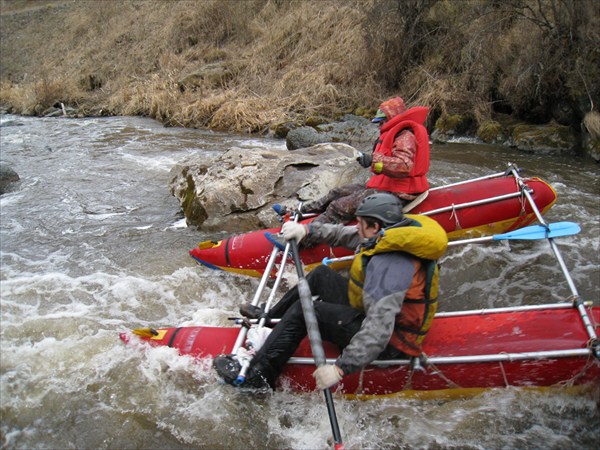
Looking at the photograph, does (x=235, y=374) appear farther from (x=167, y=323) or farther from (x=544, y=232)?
Answer: (x=544, y=232)

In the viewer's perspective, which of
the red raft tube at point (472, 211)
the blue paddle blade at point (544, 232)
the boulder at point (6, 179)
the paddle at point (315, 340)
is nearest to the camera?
the paddle at point (315, 340)

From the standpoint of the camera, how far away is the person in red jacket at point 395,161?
14.6 feet

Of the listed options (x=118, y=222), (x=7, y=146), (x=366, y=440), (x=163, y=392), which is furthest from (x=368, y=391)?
(x=7, y=146)

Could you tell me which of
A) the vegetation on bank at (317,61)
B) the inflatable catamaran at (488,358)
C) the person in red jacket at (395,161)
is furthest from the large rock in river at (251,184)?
the vegetation on bank at (317,61)

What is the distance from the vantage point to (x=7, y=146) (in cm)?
1173

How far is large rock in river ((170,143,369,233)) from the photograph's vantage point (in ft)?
20.2

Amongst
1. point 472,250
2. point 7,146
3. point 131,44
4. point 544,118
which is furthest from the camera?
point 131,44

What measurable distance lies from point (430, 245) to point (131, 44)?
22158 mm

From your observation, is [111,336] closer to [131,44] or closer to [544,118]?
[544,118]

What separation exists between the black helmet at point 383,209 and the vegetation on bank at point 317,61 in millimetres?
6645

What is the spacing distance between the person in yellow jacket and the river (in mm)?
402

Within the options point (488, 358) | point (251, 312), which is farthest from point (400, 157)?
point (488, 358)

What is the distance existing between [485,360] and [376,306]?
80cm

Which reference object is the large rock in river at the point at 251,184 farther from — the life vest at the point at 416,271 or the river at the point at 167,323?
the life vest at the point at 416,271
